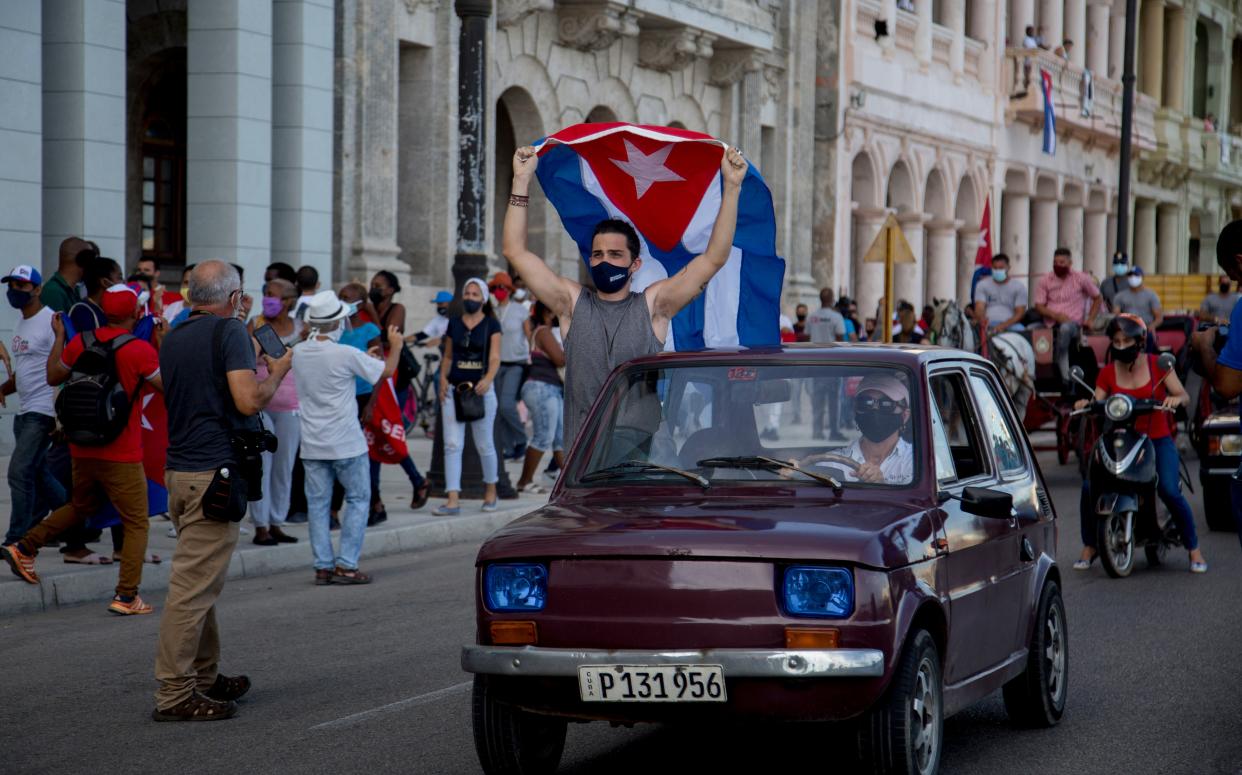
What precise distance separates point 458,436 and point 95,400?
5501mm

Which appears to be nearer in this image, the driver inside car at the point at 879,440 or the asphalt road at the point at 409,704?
the driver inside car at the point at 879,440

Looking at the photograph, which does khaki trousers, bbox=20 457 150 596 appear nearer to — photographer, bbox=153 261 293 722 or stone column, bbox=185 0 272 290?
photographer, bbox=153 261 293 722

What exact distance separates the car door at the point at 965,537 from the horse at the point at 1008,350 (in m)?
13.4

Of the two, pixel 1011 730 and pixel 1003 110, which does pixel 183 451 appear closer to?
pixel 1011 730

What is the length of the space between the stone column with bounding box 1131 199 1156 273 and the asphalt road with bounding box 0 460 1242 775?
45797 millimetres

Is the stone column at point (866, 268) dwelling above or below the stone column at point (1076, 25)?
below

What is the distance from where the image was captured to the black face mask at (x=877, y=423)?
6520 millimetres

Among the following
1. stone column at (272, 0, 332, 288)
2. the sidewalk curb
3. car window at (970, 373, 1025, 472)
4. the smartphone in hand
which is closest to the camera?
car window at (970, 373, 1025, 472)

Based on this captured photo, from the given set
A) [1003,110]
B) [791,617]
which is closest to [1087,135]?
[1003,110]

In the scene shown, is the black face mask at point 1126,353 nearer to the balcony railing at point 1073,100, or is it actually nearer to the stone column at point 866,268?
the stone column at point 866,268

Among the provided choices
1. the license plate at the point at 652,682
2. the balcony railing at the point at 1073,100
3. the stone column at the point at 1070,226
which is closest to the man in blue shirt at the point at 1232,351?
the license plate at the point at 652,682

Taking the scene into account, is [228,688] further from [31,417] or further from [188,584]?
[31,417]

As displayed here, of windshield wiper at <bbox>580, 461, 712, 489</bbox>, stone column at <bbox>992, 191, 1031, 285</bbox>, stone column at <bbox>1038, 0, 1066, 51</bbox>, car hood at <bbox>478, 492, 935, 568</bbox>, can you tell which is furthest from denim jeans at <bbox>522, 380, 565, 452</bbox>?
stone column at <bbox>1038, 0, 1066, 51</bbox>

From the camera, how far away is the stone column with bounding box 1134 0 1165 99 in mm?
54781
